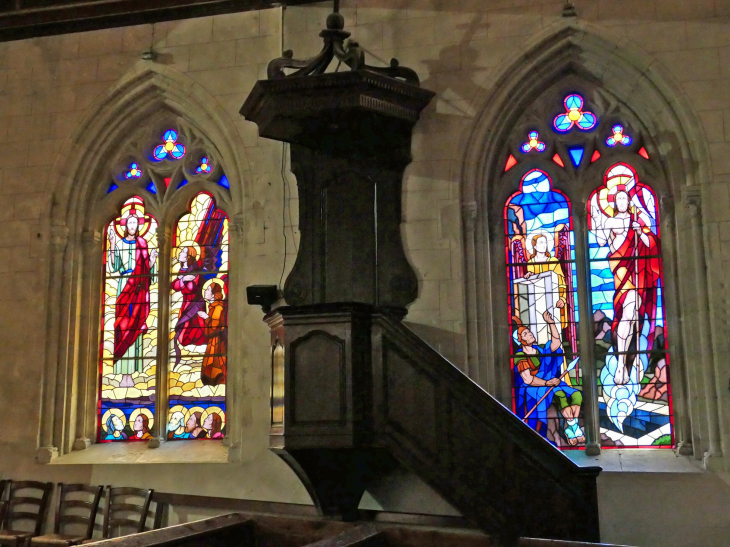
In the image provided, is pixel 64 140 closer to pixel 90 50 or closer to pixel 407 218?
pixel 90 50

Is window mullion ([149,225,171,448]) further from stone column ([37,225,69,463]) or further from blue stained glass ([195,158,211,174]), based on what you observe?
stone column ([37,225,69,463])

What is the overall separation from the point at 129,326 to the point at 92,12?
3.06 metres

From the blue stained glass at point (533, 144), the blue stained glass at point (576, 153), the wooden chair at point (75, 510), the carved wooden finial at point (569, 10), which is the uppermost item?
the carved wooden finial at point (569, 10)

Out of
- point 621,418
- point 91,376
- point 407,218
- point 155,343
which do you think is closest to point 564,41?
point 407,218

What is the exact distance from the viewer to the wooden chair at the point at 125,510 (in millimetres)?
7207

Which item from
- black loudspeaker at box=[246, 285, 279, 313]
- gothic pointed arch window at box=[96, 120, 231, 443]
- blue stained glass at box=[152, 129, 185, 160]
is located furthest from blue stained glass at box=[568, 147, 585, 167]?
blue stained glass at box=[152, 129, 185, 160]

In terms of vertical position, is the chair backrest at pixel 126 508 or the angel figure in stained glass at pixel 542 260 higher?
the angel figure in stained glass at pixel 542 260

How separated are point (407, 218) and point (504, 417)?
2.36m

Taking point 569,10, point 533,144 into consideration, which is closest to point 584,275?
point 533,144

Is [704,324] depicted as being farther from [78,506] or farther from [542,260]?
[78,506]

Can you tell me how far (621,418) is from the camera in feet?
23.0

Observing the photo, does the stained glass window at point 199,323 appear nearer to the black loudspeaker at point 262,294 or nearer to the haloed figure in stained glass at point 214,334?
the haloed figure in stained glass at point 214,334

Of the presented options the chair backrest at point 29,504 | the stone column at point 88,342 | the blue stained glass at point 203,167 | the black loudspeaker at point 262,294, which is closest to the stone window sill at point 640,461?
the black loudspeaker at point 262,294

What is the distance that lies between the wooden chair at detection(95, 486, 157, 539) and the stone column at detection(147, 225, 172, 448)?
522 millimetres
